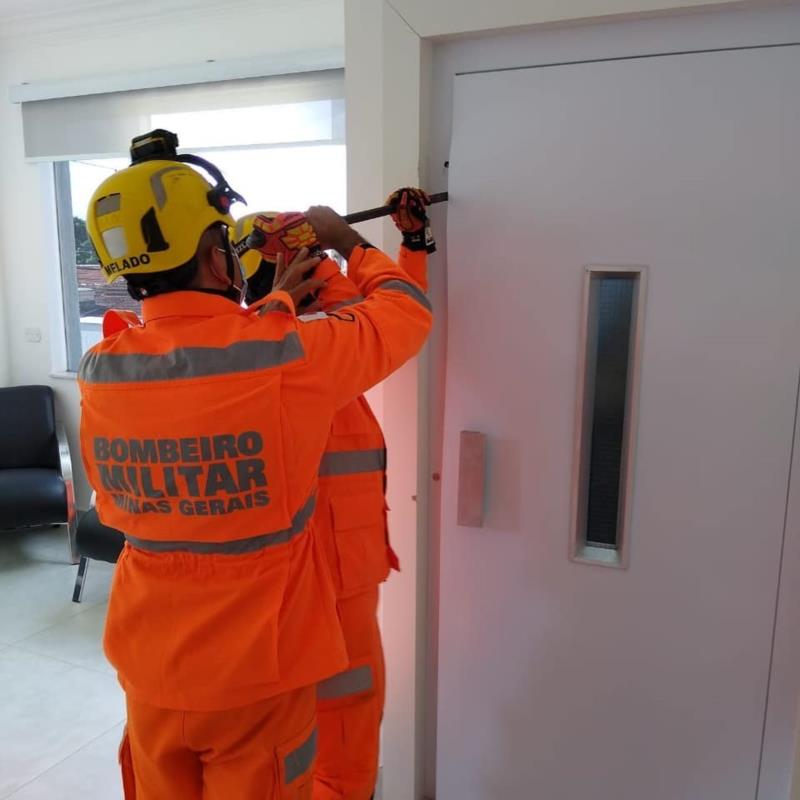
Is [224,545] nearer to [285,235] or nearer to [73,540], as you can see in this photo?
[285,235]

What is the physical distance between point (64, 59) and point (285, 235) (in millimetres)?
3043

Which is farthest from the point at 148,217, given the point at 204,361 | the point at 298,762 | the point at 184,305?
the point at 298,762

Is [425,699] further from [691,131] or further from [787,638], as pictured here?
[691,131]

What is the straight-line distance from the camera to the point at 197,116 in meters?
3.35

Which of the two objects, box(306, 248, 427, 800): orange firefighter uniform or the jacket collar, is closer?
the jacket collar

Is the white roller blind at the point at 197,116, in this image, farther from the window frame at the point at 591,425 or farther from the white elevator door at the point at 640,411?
the window frame at the point at 591,425

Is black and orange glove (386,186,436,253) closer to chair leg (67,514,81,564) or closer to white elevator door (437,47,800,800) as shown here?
white elevator door (437,47,800,800)

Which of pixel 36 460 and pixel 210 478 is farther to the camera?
pixel 36 460

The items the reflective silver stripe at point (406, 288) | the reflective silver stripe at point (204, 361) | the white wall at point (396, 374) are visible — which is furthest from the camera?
the white wall at point (396, 374)

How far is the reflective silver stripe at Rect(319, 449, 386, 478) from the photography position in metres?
1.44

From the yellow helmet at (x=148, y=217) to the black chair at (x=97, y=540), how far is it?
2123 millimetres

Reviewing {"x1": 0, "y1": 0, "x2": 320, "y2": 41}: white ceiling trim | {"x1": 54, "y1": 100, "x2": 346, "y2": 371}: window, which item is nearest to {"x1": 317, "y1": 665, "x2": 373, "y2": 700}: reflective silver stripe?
{"x1": 54, "y1": 100, "x2": 346, "y2": 371}: window

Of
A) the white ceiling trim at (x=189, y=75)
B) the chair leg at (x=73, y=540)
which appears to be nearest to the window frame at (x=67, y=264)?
the white ceiling trim at (x=189, y=75)

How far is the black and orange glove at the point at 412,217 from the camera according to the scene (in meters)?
1.46
